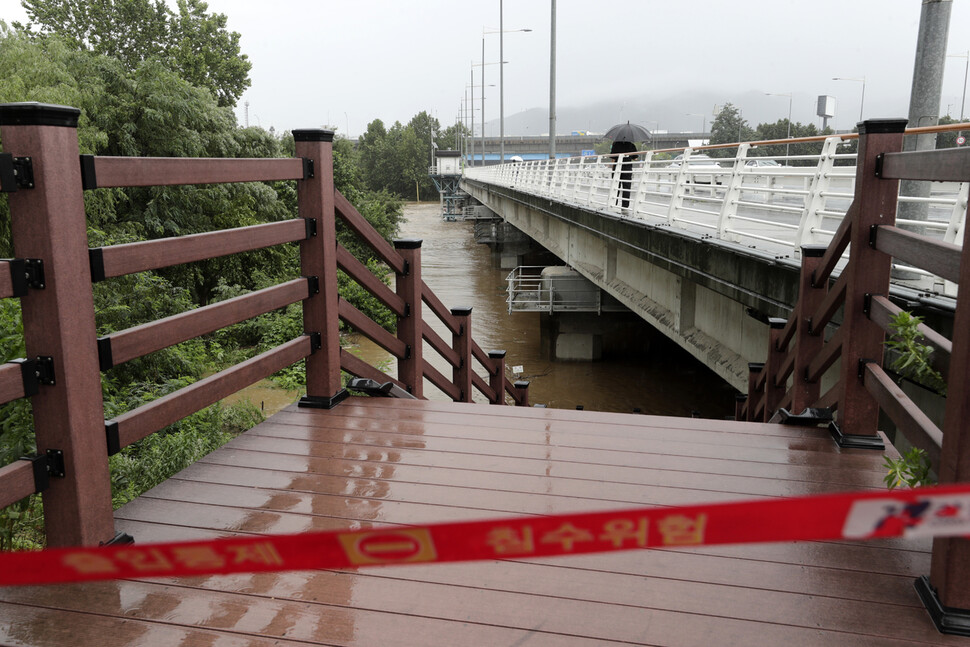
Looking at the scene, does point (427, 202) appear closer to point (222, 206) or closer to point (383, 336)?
point (222, 206)

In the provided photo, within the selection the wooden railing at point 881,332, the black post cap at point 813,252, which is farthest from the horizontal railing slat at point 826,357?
the black post cap at point 813,252

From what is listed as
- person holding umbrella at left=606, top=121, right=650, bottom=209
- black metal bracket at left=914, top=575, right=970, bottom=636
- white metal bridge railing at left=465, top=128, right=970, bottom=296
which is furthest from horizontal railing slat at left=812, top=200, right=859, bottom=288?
person holding umbrella at left=606, top=121, right=650, bottom=209

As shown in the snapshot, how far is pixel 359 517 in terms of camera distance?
9.50 ft

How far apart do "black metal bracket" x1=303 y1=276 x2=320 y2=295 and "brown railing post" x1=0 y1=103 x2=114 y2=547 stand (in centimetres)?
157

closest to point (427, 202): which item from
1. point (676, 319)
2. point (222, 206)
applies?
point (222, 206)

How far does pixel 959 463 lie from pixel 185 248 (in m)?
2.78

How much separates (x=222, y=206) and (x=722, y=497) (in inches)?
724

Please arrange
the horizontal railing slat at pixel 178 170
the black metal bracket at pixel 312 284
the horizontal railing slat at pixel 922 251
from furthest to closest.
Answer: the black metal bracket at pixel 312 284 < the horizontal railing slat at pixel 178 170 < the horizontal railing slat at pixel 922 251

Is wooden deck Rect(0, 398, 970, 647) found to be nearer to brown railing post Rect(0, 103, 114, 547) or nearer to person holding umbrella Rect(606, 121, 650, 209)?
brown railing post Rect(0, 103, 114, 547)

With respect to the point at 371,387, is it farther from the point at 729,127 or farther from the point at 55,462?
the point at 729,127

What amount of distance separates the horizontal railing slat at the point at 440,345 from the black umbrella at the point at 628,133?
38.9 feet

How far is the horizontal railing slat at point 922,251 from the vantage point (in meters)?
2.35

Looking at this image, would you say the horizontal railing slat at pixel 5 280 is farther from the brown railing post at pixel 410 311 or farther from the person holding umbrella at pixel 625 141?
the person holding umbrella at pixel 625 141

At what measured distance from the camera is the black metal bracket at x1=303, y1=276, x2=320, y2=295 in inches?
160
